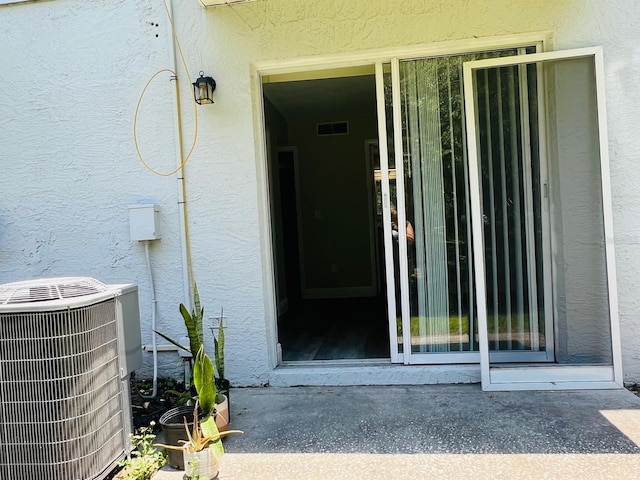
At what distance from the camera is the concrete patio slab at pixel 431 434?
89.8 inches

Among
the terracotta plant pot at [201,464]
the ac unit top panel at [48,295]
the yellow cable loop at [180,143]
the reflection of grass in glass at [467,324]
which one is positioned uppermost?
the yellow cable loop at [180,143]

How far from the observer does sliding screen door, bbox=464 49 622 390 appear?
3.15 meters

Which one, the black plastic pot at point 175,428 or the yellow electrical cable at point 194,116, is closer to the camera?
the black plastic pot at point 175,428

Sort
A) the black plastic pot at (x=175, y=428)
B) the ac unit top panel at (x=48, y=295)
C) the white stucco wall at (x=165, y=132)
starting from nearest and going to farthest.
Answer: the ac unit top panel at (x=48, y=295) → the black plastic pot at (x=175, y=428) → the white stucco wall at (x=165, y=132)

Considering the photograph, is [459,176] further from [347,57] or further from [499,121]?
[347,57]

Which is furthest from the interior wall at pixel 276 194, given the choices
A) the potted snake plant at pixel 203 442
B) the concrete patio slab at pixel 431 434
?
the potted snake plant at pixel 203 442

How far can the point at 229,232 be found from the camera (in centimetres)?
347

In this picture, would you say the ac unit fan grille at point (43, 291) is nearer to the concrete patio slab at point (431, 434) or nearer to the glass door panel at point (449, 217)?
the concrete patio slab at point (431, 434)

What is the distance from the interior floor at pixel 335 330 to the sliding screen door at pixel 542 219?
3.74 feet

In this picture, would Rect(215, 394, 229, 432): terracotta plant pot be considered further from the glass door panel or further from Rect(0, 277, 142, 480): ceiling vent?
the glass door panel

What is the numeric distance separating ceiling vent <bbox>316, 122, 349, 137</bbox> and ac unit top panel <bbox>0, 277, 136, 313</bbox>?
17.9ft

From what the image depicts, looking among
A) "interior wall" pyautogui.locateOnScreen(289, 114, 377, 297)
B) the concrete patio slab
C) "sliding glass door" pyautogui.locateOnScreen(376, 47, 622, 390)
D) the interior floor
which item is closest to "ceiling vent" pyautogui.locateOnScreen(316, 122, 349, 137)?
"interior wall" pyautogui.locateOnScreen(289, 114, 377, 297)

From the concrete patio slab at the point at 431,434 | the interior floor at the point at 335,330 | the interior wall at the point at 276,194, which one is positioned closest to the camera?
the concrete patio slab at the point at 431,434

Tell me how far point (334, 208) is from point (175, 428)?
5.19 metres
